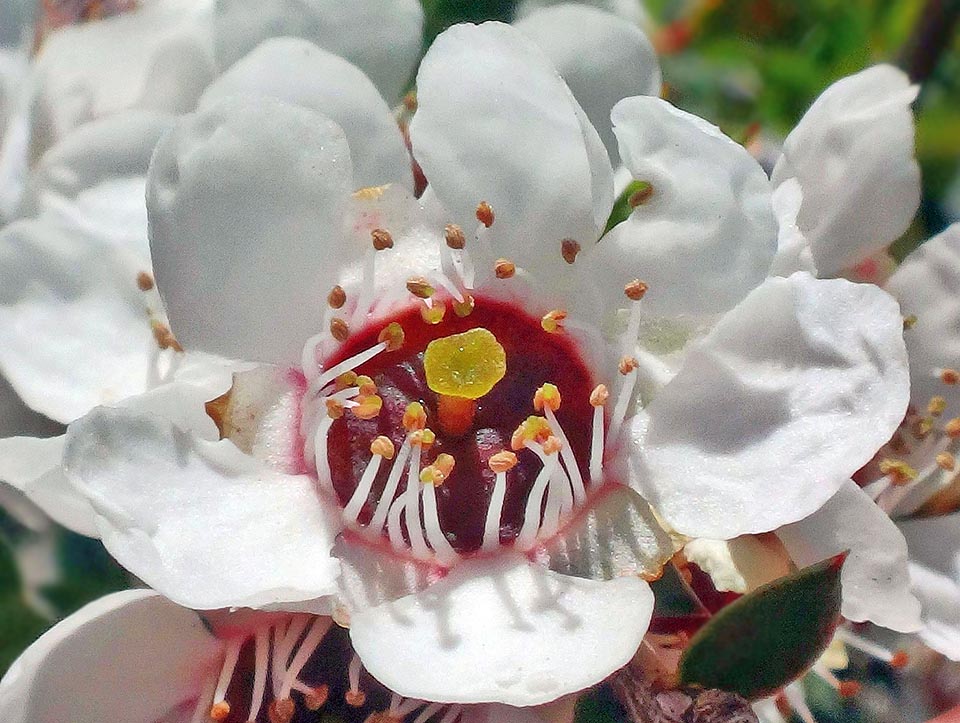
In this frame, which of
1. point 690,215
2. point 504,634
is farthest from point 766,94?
point 504,634

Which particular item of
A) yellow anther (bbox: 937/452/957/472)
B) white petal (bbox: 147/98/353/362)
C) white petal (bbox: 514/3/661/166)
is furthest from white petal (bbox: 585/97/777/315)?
yellow anther (bbox: 937/452/957/472)

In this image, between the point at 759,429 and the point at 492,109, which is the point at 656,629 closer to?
the point at 759,429

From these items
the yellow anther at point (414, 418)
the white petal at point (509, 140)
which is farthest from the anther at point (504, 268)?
the yellow anther at point (414, 418)

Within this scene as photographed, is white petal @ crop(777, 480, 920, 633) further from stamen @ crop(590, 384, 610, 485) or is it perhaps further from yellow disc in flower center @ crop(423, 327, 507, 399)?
yellow disc in flower center @ crop(423, 327, 507, 399)

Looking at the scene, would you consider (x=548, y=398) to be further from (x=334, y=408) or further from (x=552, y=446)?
(x=334, y=408)

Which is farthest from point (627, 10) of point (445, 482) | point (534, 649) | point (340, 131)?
point (534, 649)
